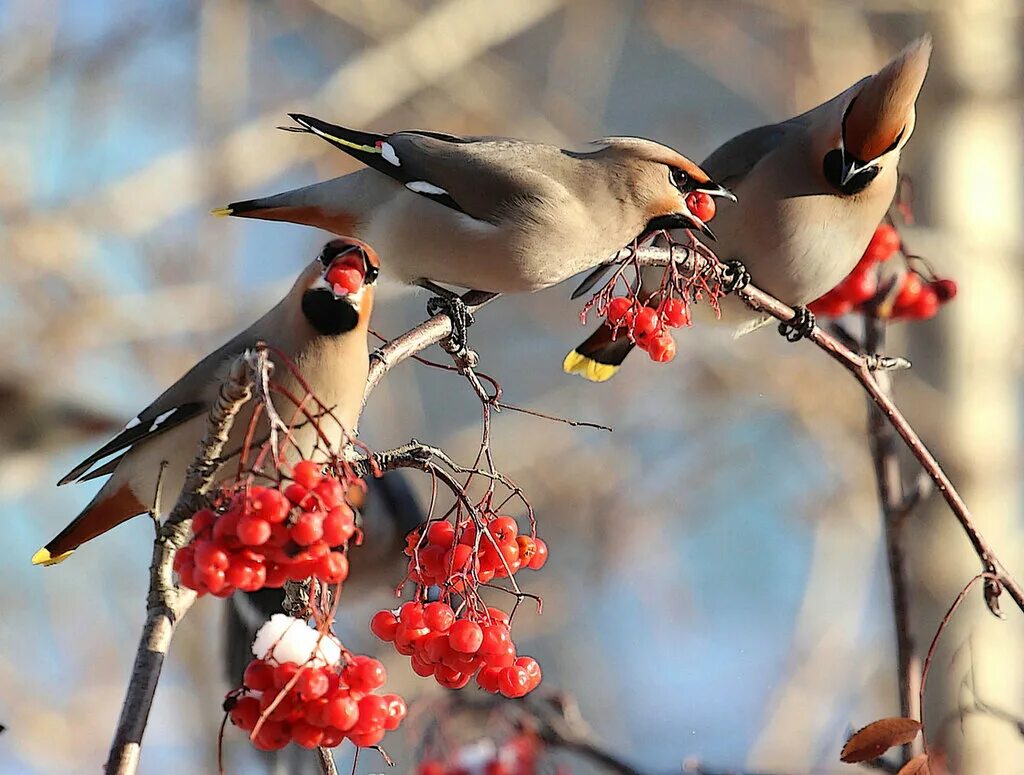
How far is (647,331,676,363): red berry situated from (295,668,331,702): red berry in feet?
3.14

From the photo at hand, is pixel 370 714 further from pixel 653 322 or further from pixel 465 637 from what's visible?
pixel 653 322

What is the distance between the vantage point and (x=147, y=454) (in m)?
1.97

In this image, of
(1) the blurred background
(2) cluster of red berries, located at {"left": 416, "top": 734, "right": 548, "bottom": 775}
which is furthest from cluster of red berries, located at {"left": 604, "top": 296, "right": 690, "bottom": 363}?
(1) the blurred background

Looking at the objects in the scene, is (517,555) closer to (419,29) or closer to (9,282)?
(9,282)

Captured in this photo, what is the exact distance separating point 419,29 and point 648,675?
3.56 meters

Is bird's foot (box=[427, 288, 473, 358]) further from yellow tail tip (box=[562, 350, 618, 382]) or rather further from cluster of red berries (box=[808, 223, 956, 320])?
cluster of red berries (box=[808, 223, 956, 320])

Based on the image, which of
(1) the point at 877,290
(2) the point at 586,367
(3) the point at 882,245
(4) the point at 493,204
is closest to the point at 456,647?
(4) the point at 493,204

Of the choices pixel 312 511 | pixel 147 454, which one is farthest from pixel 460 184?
pixel 312 511

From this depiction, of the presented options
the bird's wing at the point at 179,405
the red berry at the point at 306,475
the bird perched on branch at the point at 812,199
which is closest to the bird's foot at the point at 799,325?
the bird perched on branch at the point at 812,199

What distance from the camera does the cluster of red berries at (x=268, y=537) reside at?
1129 mm

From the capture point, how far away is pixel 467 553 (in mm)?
1552

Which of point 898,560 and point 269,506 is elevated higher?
point 898,560

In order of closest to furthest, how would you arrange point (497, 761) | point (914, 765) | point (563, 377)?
point (914, 765), point (497, 761), point (563, 377)

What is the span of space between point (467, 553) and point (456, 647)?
122mm
